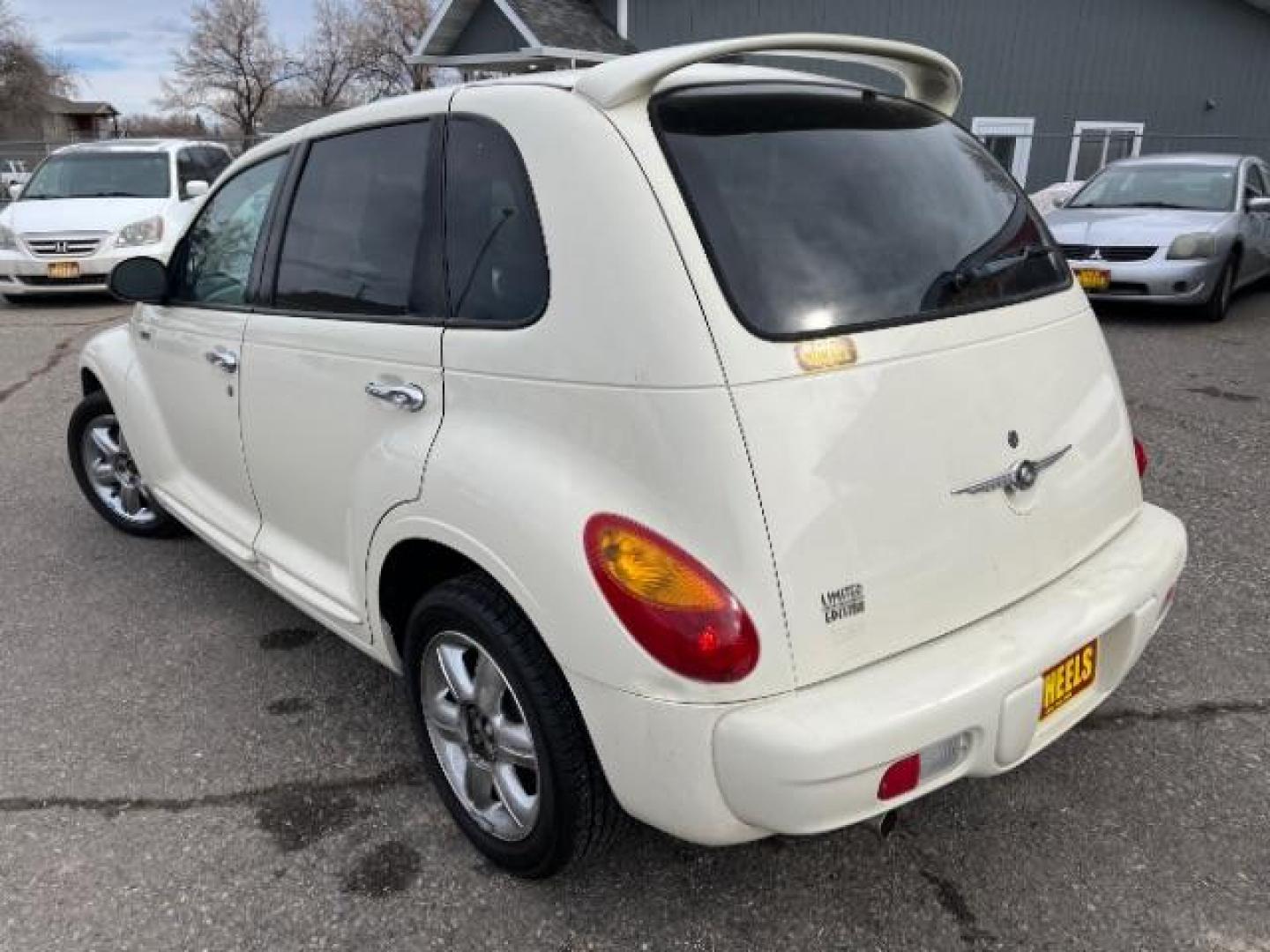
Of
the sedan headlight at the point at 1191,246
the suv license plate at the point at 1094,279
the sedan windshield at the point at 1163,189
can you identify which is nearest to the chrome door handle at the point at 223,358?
the suv license plate at the point at 1094,279

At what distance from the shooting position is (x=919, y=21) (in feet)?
59.7

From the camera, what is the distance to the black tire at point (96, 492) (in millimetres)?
4336

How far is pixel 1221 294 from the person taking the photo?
A: 29.1 feet

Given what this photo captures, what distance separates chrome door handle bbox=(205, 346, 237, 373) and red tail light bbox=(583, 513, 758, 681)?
173 cm

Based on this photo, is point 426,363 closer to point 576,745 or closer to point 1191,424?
point 576,745

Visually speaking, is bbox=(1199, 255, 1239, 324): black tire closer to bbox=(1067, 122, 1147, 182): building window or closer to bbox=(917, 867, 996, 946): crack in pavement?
bbox=(917, 867, 996, 946): crack in pavement

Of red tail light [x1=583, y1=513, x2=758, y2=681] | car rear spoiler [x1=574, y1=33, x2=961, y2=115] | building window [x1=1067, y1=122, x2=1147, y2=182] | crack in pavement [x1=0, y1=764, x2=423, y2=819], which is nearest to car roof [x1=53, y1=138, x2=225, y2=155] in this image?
crack in pavement [x1=0, y1=764, x2=423, y2=819]

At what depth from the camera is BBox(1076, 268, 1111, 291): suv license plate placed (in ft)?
27.9

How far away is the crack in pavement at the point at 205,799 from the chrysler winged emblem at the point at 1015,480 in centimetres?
167

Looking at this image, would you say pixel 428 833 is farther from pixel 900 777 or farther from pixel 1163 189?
pixel 1163 189

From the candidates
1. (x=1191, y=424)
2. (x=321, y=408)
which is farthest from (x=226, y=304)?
(x=1191, y=424)

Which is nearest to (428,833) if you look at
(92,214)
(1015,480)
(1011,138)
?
(1015,480)

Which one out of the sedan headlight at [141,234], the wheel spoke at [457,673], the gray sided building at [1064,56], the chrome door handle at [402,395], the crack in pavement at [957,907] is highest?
the gray sided building at [1064,56]

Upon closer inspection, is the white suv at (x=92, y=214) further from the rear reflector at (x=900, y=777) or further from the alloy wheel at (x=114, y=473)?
the rear reflector at (x=900, y=777)
